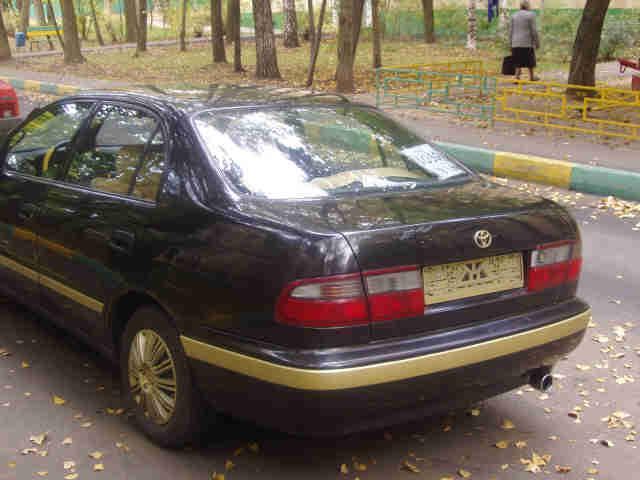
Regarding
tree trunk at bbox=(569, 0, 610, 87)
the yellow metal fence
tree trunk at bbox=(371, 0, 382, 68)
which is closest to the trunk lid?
the yellow metal fence

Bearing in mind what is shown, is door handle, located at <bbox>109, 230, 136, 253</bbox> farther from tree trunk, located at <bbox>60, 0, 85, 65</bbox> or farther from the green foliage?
the green foliage

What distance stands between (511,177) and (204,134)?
24.6 feet

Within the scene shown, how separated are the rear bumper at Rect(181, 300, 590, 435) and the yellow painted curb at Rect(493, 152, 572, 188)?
682 centimetres

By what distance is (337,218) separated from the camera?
3.11 m

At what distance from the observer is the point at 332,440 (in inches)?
143

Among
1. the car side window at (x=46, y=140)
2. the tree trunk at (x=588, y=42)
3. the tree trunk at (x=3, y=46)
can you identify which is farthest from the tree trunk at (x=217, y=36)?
the car side window at (x=46, y=140)

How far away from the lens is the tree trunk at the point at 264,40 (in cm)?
2017

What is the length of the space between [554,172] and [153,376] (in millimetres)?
7426

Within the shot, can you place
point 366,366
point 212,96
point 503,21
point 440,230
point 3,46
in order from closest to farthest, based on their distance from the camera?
1. point 366,366
2. point 440,230
3. point 212,96
4. point 3,46
5. point 503,21

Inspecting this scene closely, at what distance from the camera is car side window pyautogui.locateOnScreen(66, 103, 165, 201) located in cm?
366

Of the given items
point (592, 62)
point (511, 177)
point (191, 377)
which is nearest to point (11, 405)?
point (191, 377)

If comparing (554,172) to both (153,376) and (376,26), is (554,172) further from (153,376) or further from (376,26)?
(376,26)

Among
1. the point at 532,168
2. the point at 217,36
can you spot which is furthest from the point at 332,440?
the point at 217,36

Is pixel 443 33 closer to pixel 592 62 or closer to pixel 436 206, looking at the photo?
pixel 592 62
